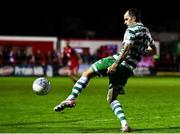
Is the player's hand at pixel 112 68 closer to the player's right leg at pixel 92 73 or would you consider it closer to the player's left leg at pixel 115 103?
the player's right leg at pixel 92 73

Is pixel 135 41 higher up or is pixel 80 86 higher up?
pixel 135 41

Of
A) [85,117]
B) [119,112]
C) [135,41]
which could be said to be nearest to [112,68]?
[135,41]

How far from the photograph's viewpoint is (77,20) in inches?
2756

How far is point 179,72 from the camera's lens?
47969 mm

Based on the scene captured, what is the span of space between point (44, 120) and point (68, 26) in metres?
56.0

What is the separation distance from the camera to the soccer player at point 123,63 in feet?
36.2

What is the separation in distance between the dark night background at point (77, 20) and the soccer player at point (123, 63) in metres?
54.4

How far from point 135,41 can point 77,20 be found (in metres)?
59.2

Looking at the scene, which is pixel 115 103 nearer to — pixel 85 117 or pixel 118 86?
pixel 118 86

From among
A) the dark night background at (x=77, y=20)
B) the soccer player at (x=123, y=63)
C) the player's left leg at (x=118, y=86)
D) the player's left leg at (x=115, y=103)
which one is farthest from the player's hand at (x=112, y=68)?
the dark night background at (x=77, y=20)

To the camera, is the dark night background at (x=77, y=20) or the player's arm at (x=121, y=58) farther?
the dark night background at (x=77, y=20)

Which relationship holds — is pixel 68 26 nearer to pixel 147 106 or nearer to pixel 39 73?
pixel 39 73

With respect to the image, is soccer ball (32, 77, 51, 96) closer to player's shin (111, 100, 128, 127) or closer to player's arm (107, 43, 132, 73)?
player's shin (111, 100, 128, 127)

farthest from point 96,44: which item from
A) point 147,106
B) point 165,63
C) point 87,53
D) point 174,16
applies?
point 147,106
